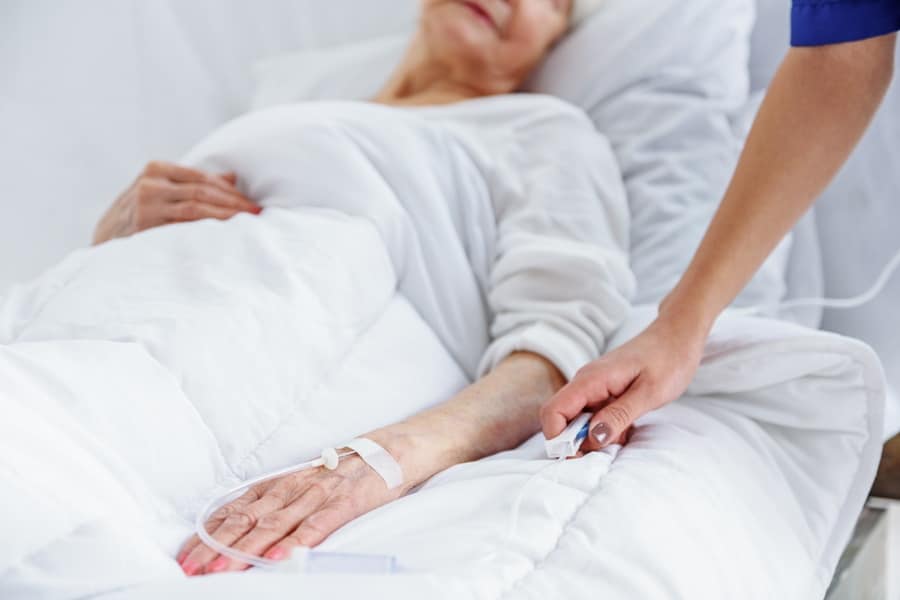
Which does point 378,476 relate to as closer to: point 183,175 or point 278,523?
point 278,523

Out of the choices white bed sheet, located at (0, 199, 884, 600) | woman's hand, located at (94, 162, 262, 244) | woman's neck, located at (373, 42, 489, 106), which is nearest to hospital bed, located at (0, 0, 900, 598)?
white bed sheet, located at (0, 199, 884, 600)

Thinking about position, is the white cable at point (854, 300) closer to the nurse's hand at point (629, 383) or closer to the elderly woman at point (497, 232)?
the elderly woman at point (497, 232)

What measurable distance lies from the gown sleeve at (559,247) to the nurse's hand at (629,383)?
17 centimetres

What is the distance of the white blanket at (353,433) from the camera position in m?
0.69

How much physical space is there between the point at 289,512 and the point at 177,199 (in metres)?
0.56

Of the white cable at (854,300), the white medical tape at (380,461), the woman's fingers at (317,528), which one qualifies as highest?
the woman's fingers at (317,528)

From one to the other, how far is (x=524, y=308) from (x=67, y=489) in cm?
62

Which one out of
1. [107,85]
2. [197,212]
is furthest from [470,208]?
[107,85]

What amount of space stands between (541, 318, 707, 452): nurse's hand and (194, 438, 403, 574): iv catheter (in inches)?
5.9

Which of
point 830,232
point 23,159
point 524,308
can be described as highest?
point 23,159

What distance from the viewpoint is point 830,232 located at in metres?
1.48

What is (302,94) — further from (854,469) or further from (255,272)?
(854,469)

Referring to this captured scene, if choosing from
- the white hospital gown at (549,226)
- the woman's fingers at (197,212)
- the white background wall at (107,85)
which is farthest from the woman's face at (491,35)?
the woman's fingers at (197,212)

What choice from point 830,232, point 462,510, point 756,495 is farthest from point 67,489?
point 830,232
